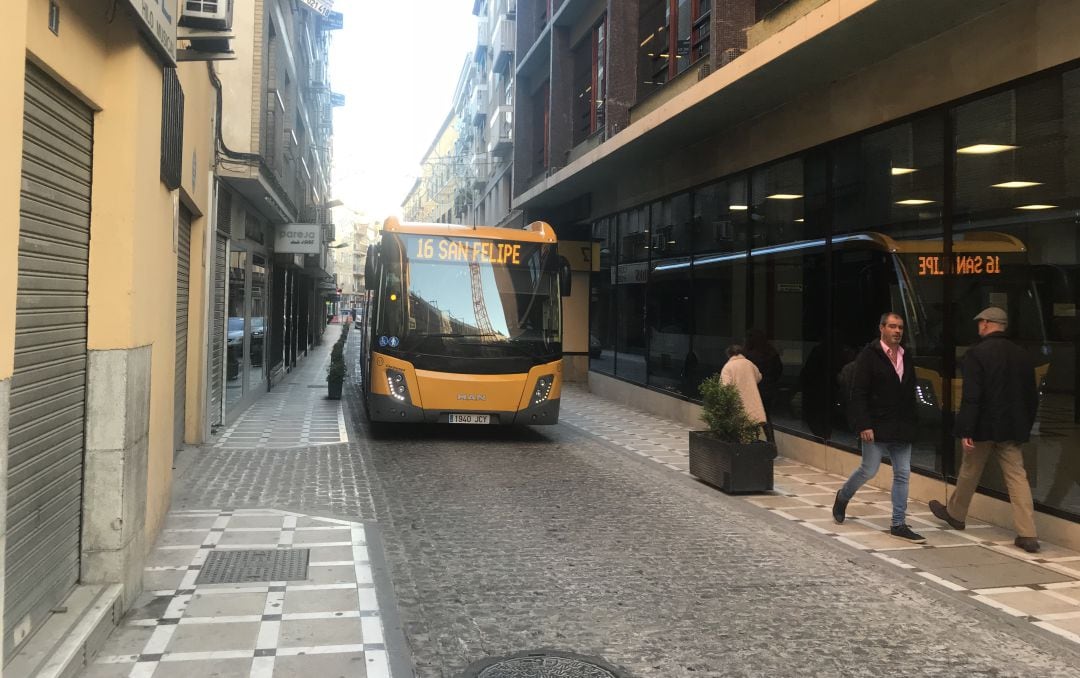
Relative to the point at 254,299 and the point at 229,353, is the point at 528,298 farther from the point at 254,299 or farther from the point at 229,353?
the point at 254,299

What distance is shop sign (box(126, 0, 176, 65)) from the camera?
14.6ft

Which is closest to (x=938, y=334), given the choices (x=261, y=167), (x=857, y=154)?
(x=857, y=154)

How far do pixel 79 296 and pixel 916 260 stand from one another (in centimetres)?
786

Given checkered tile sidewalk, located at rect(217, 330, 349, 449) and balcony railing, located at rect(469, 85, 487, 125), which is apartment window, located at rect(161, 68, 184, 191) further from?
balcony railing, located at rect(469, 85, 487, 125)

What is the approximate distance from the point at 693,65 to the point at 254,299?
374 inches

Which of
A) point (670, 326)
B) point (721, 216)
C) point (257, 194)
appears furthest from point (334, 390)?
point (721, 216)

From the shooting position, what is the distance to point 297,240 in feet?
62.4

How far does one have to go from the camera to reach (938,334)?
8484mm

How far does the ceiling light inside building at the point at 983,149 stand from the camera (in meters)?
7.69

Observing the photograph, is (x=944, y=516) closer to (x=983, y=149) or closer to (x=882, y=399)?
(x=882, y=399)

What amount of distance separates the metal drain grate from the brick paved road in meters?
0.68

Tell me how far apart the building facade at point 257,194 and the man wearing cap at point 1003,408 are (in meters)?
9.37

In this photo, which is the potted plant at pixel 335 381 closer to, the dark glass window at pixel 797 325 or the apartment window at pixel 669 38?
the apartment window at pixel 669 38

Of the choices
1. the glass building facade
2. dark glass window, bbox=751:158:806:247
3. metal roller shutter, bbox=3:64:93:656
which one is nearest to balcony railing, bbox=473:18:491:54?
the glass building facade
